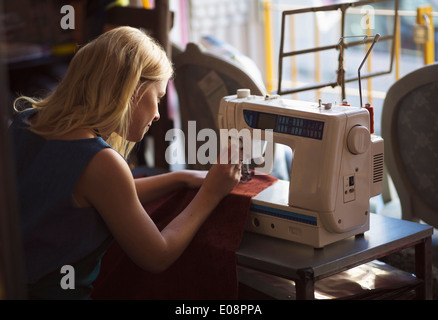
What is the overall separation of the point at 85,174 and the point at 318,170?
1.71 feet

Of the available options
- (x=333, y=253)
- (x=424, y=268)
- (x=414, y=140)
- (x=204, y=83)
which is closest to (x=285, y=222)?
(x=333, y=253)

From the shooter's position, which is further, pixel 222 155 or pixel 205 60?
pixel 205 60

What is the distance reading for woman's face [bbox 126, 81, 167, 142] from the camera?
146cm

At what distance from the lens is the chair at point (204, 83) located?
7.57 ft

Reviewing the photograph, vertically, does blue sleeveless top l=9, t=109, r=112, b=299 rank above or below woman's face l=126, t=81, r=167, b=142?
below

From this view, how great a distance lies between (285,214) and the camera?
5.01 ft

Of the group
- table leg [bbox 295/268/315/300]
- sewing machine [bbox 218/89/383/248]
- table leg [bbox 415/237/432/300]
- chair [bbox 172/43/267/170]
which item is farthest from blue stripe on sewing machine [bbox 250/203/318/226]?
chair [bbox 172/43/267/170]

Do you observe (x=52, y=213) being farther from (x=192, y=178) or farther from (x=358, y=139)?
(x=358, y=139)

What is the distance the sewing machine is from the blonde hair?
0.32 metres

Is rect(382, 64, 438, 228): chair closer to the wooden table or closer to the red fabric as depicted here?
the wooden table

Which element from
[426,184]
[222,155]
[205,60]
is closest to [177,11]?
[205,60]

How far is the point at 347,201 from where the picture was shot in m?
1.48

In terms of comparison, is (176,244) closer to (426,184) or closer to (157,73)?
(157,73)
